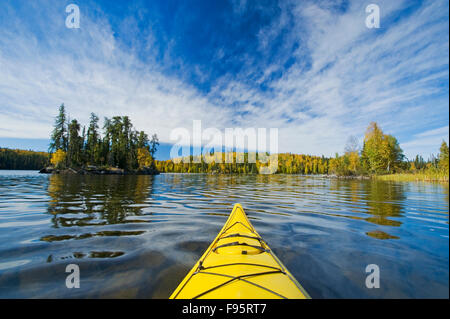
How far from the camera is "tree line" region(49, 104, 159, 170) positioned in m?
55.6

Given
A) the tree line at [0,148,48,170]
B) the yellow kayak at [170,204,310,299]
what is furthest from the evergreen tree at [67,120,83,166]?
the yellow kayak at [170,204,310,299]

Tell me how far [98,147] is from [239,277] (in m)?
71.8

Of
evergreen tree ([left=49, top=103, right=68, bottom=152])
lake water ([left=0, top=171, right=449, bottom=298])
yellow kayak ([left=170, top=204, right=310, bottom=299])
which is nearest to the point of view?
yellow kayak ([left=170, top=204, right=310, bottom=299])

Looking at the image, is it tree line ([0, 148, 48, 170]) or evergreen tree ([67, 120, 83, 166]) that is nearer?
evergreen tree ([67, 120, 83, 166])

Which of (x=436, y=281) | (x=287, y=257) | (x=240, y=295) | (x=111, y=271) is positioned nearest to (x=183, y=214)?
(x=111, y=271)

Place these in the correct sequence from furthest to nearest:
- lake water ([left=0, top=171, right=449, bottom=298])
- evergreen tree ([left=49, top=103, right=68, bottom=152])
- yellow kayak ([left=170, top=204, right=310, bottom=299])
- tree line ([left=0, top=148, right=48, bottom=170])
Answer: tree line ([left=0, top=148, right=48, bottom=170]) → evergreen tree ([left=49, top=103, right=68, bottom=152]) → lake water ([left=0, top=171, right=449, bottom=298]) → yellow kayak ([left=170, top=204, right=310, bottom=299])

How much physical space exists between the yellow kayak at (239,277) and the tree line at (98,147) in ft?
209

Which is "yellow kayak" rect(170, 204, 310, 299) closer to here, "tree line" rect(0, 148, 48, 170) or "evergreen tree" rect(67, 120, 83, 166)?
"evergreen tree" rect(67, 120, 83, 166)

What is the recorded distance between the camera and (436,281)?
2.89 m

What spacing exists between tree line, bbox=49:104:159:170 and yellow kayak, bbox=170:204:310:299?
63.8 metres

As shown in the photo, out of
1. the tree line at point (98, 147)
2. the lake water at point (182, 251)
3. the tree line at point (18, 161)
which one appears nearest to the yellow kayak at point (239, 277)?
the lake water at point (182, 251)

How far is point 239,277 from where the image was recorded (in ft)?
7.79

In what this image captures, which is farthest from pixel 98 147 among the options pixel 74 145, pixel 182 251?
pixel 182 251

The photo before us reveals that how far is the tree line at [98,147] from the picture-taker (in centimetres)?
5556
